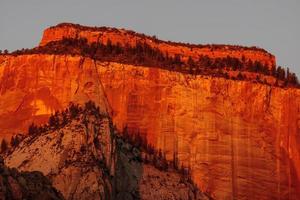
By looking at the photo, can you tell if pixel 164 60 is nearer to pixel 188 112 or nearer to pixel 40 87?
pixel 188 112

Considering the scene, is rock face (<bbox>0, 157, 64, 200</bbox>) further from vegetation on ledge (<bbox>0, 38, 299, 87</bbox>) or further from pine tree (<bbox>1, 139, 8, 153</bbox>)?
vegetation on ledge (<bbox>0, 38, 299, 87</bbox>)

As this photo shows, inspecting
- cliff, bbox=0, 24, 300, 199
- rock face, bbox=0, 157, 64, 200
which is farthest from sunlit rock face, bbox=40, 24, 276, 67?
rock face, bbox=0, 157, 64, 200

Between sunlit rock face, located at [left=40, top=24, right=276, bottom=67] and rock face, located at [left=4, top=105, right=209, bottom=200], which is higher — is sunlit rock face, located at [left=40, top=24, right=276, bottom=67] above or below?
above

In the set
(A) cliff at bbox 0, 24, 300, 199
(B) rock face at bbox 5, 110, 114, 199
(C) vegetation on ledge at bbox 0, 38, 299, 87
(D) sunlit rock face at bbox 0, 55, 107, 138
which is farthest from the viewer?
(C) vegetation on ledge at bbox 0, 38, 299, 87

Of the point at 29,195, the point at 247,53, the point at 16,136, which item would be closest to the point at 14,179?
the point at 29,195

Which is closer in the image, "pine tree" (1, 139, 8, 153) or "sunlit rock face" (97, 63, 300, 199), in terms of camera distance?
"pine tree" (1, 139, 8, 153)

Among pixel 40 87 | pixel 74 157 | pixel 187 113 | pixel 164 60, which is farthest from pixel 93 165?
pixel 164 60

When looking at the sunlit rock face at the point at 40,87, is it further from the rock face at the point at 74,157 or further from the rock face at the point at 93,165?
the rock face at the point at 74,157
